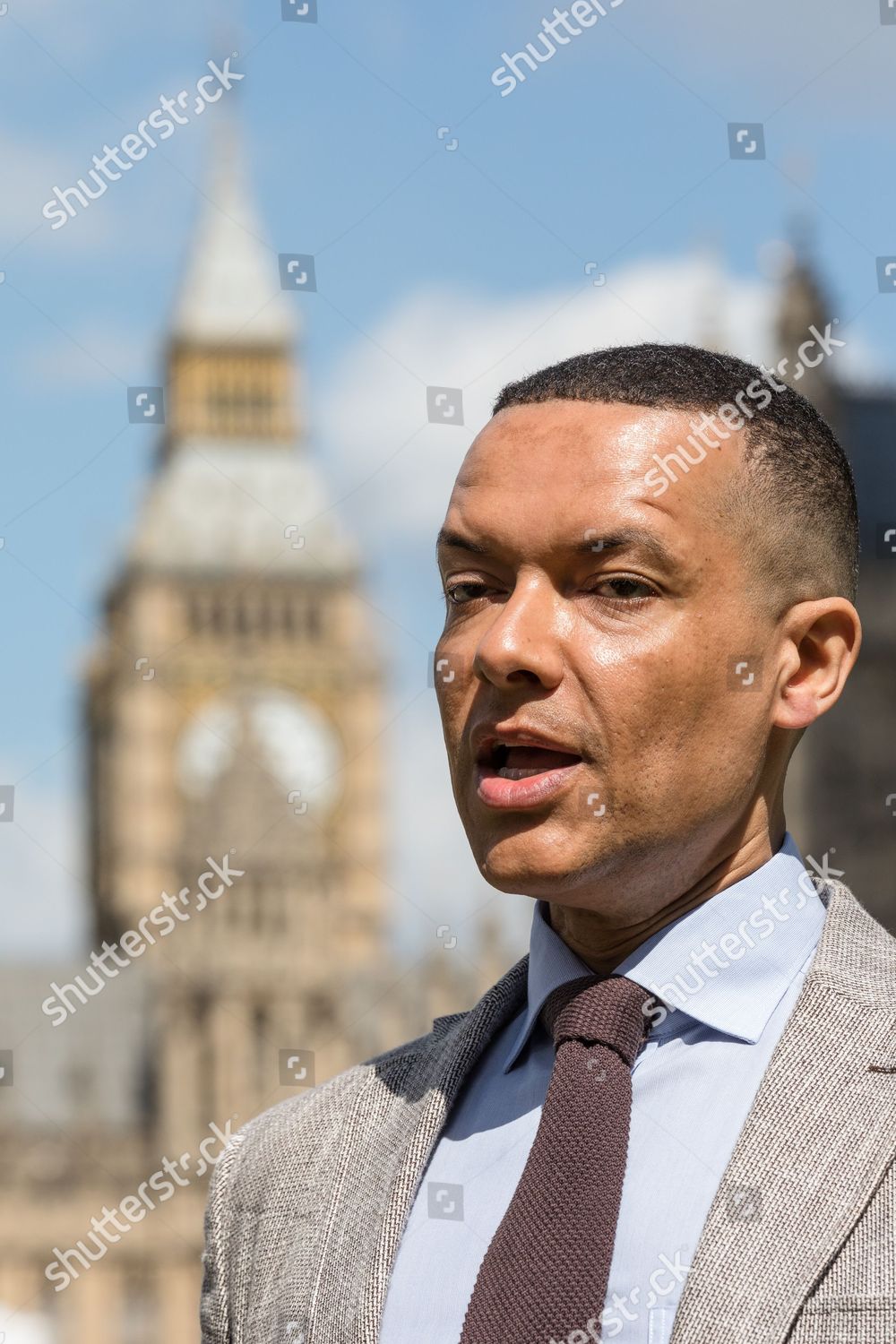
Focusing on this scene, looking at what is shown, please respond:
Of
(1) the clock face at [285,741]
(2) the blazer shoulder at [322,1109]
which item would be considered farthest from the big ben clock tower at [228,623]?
(2) the blazer shoulder at [322,1109]

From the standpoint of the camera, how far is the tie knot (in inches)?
128

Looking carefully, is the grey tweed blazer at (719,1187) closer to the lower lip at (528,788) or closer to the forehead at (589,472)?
the lower lip at (528,788)

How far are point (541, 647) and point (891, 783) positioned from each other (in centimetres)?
4070

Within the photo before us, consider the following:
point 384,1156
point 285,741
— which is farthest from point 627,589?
point 285,741

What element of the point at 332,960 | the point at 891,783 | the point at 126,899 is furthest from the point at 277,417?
the point at 891,783

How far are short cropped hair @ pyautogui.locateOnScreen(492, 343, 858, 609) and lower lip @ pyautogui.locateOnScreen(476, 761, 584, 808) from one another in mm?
416

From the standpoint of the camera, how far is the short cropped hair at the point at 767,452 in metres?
3.35

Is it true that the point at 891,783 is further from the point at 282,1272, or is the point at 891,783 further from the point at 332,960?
the point at 282,1272

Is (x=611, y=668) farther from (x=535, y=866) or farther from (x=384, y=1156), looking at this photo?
(x=384, y=1156)

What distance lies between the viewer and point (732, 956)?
328cm

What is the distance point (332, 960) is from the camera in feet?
228

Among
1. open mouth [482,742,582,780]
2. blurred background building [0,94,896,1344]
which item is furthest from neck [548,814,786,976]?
blurred background building [0,94,896,1344]

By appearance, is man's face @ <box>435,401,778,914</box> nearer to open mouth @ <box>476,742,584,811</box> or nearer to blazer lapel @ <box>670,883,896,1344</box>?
open mouth @ <box>476,742,584,811</box>

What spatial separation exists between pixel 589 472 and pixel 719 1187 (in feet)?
3.33
